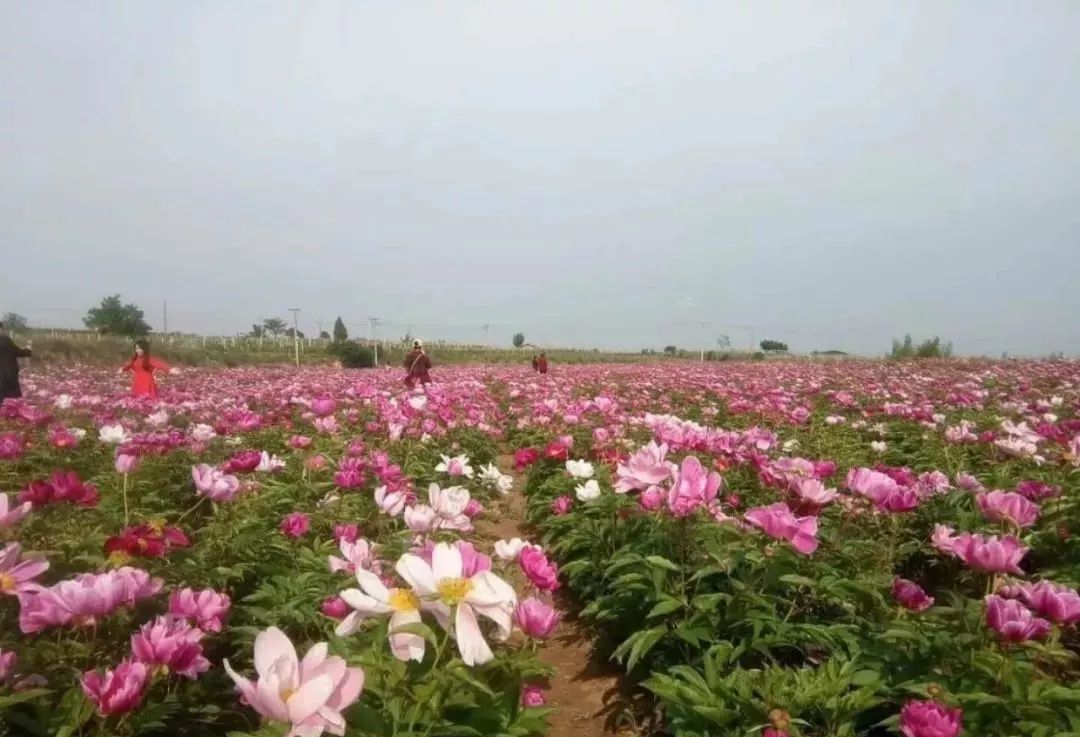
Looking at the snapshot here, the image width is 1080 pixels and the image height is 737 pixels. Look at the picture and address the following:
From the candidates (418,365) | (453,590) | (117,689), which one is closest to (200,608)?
(117,689)

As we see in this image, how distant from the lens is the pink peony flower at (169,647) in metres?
1.29

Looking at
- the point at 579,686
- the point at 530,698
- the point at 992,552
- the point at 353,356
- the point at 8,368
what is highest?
the point at 8,368

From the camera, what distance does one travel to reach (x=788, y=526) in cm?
180

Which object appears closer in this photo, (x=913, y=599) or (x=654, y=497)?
(x=913, y=599)

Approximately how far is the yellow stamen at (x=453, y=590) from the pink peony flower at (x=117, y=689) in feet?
1.81

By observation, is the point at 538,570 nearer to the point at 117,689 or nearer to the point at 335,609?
the point at 335,609

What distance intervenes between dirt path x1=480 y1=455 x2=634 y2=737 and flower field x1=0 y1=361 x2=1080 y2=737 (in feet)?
0.25

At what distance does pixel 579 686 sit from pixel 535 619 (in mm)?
1813

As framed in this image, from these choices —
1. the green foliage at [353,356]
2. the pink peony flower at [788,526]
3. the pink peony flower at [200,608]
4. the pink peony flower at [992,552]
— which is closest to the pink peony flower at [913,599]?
the pink peony flower at [992,552]

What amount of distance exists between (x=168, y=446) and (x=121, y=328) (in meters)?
50.4

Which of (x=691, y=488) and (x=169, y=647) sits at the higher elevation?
(x=691, y=488)

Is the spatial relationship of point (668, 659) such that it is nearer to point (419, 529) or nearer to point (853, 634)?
point (853, 634)

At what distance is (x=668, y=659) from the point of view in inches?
94.5

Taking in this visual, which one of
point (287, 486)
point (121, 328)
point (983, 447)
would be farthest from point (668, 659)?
point (121, 328)
